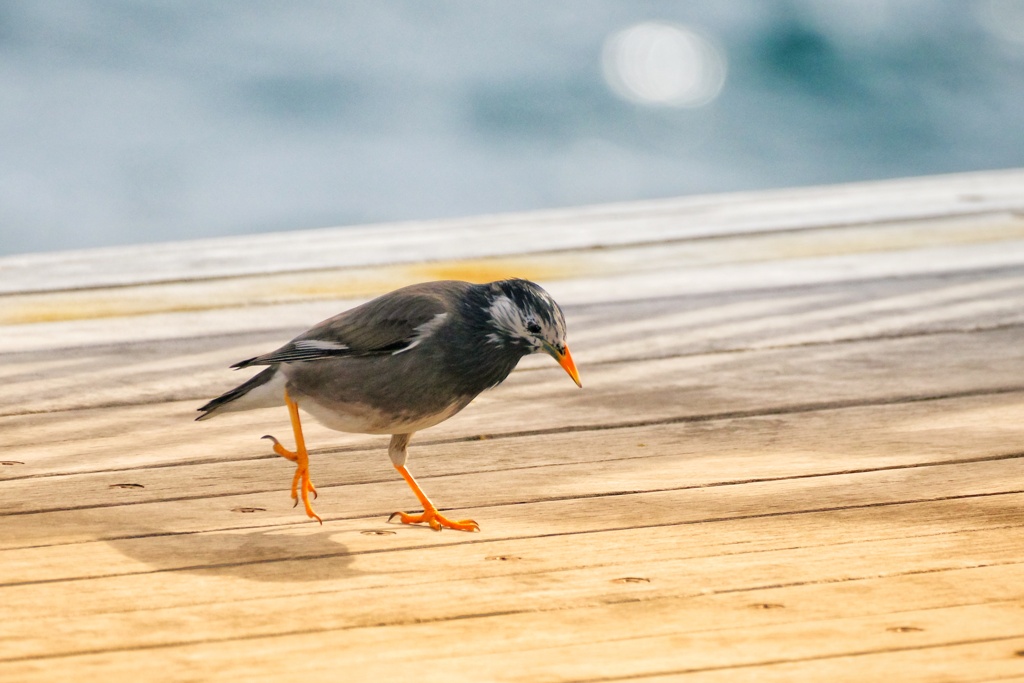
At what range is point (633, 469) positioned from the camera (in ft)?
7.14

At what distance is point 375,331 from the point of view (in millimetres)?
1976

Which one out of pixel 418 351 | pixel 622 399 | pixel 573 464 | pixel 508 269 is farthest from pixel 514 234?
pixel 418 351

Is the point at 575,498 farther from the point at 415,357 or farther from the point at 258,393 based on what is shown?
the point at 258,393

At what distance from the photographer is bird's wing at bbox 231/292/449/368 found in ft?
6.40

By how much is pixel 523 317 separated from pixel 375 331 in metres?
0.25

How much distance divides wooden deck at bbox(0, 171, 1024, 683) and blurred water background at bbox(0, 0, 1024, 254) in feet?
30.8

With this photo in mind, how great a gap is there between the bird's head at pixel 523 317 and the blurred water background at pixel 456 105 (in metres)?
11.3

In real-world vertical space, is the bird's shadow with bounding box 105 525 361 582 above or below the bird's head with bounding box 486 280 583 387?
below

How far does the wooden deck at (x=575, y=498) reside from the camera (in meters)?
1.46

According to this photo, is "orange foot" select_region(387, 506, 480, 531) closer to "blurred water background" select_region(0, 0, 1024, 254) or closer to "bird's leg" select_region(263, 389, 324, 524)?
"bird's leg" select_region(263, 389, 324, 524)

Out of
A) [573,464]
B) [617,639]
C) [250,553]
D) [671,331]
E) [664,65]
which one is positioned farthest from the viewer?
[664,65]

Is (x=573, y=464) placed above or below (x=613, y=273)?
below

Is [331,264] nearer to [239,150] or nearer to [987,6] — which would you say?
[239,150]

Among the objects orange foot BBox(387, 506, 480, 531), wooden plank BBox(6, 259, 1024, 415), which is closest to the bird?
orange foot BBox(387, 506, 480, 531)
